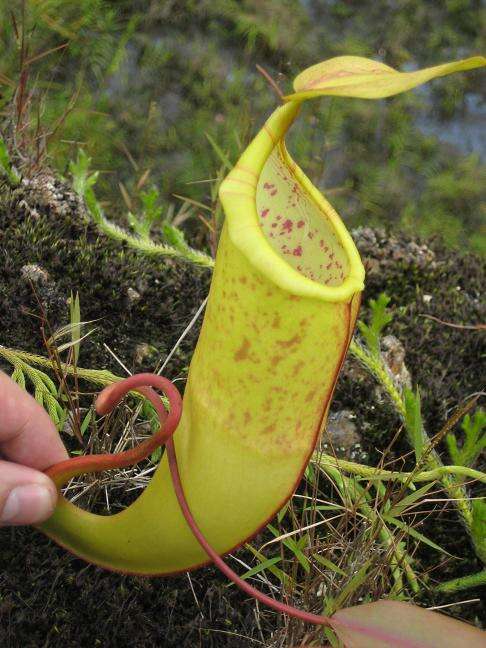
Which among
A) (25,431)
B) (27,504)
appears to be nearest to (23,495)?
(27,504)

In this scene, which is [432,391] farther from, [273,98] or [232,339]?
[273,98]

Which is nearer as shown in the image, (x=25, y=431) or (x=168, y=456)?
(x=168, y=456)

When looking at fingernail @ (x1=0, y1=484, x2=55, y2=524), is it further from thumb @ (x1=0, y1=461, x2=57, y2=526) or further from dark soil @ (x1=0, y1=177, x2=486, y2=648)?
dark soil @ (x1=0, y1=177, x2=486, y2=648)

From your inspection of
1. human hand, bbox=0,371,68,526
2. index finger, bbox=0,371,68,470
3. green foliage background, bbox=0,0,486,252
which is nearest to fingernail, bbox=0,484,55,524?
human hand, bbox=0,371,68,526

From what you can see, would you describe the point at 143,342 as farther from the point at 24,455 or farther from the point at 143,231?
the point at 24,455

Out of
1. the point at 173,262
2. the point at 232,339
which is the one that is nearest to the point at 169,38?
the point at 173,262

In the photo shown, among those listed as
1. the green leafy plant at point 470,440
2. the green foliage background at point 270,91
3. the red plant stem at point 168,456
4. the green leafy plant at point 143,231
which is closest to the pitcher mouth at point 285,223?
the red plant stem at point 168,456
